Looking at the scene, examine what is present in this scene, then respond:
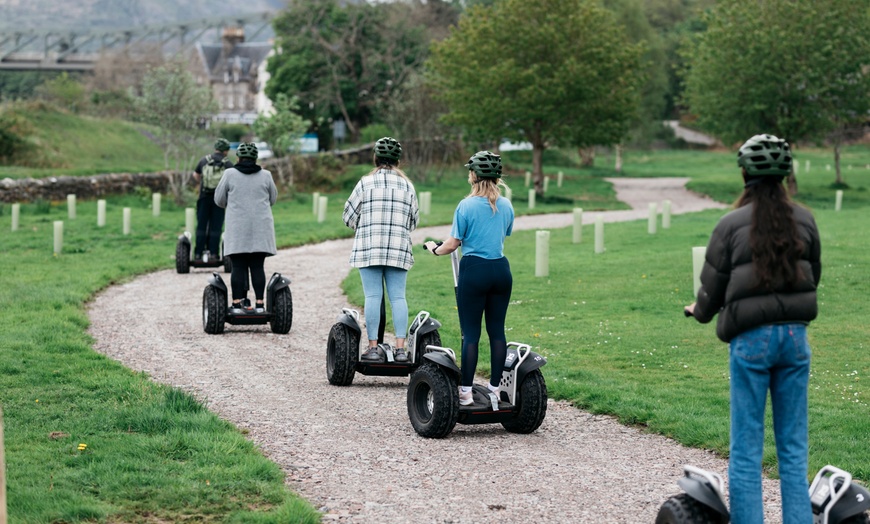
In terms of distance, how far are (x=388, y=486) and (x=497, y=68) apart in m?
36.8

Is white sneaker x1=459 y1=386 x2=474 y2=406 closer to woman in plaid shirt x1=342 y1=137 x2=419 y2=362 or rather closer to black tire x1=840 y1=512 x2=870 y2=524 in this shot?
woman in plaid shirt x1=342 y1=137 x2=419 y2=362

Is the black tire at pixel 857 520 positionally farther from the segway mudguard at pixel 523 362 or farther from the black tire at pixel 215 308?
the black tire at pixel 215 308

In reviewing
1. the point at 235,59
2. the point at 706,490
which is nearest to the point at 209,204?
the point at 706,490

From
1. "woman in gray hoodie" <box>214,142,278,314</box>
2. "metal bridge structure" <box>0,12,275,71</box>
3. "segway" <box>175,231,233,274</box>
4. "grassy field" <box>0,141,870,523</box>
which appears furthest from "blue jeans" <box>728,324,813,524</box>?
"metal bridge structure" <box>0,12,275,71</box>

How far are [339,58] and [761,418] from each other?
5630 centimetres

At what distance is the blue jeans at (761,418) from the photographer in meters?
4.85

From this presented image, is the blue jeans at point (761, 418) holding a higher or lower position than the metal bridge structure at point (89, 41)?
lower

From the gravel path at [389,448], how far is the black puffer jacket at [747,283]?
1.59m

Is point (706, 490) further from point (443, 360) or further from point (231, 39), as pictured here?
point (231, 39)

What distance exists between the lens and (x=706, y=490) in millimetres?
4961

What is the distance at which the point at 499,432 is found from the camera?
8.12m

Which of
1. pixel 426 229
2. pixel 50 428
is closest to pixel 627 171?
pixel 426 229

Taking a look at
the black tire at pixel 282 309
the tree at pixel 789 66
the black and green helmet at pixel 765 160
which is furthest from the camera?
the tree at pixel 789 66

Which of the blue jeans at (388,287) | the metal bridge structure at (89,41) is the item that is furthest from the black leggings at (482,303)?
the metal bridge structure at (89,41)
